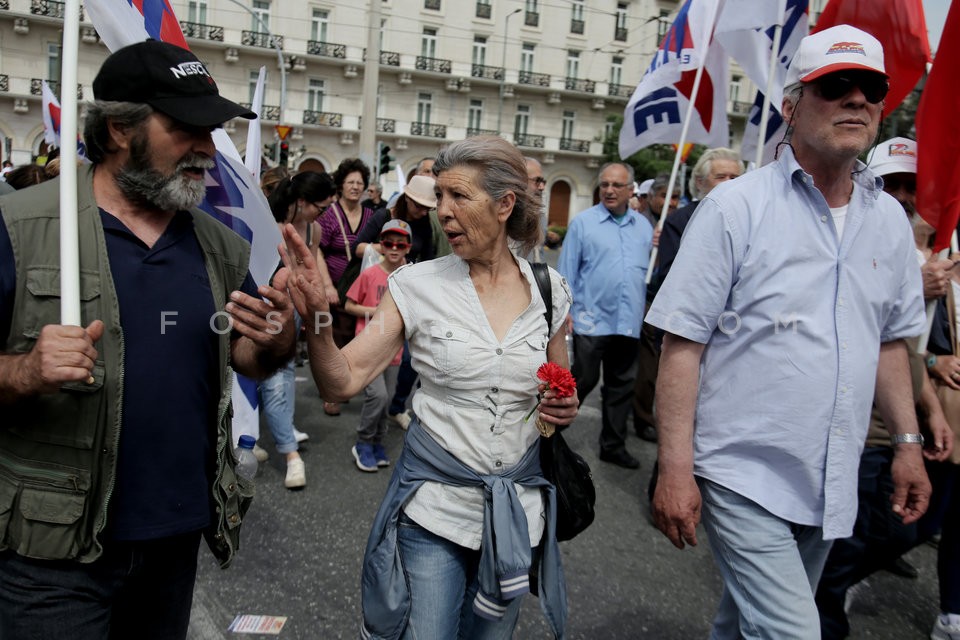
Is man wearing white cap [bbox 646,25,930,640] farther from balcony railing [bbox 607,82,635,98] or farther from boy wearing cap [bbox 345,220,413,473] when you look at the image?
balcony railing [bbox 607,82,635,98]

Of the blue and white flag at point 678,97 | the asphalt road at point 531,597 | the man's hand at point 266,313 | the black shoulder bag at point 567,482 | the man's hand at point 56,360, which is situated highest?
the blue and white flag at point 678,97

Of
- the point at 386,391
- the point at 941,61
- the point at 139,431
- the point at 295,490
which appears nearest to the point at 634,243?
the point at 386,391

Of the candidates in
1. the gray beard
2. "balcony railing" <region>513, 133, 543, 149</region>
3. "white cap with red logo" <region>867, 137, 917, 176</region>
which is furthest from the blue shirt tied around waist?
"balcony railing" <region>513, 133, 543, 149</region>

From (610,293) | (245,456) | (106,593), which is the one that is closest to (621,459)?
(610,293)

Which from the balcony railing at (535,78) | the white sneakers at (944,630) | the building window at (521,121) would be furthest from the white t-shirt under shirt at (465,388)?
the building window at (521,121)

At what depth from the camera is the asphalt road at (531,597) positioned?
11.1 ft

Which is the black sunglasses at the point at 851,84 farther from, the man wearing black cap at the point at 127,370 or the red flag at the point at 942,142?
the man wearing black cap at the point at 127,370

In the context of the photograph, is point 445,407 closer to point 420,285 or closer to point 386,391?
point 420,285

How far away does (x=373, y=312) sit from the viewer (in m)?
5.19

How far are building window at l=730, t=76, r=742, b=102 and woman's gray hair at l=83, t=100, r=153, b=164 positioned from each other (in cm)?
5020

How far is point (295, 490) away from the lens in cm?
481

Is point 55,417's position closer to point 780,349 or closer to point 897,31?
point 780,349

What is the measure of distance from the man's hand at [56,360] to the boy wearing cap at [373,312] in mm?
3409

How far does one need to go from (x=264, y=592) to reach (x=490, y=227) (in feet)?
7.09
